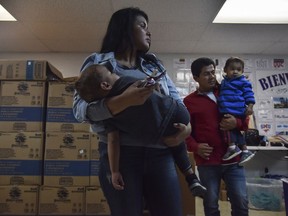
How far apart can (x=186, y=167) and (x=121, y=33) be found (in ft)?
1.85

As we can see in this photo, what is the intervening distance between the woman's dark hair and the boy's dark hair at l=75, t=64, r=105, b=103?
144 mm

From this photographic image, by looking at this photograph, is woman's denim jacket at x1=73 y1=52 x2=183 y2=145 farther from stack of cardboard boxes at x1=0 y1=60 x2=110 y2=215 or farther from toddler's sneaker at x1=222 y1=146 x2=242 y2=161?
stack of cardboard boxes at x1=0 y1=60 x2=110 y2=215

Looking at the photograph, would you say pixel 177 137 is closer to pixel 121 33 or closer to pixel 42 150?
pixel 121 33

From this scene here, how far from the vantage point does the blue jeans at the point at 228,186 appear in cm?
151

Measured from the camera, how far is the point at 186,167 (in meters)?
1.03

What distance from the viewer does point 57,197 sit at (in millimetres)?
2678

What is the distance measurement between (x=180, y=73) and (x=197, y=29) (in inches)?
39.1

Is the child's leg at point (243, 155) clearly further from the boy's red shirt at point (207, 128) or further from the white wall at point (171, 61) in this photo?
the white wall at point (171, 61)

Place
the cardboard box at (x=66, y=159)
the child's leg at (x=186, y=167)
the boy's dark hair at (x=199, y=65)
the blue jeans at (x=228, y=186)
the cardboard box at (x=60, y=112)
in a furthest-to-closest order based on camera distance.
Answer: the cardboard box at (x=60, y=112)
the cardboard box at (x=66, y=159)
the boy's dark hair at (x=199, y=65)
the blue jeans at (x=228, y=186)
the child's leg at (x=186, y=167)

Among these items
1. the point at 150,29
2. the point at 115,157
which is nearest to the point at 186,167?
the point at 115,157

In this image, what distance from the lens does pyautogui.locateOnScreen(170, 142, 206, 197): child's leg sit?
99cm

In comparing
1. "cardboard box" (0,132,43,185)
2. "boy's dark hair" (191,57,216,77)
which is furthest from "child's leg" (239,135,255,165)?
"cardboard box" (0,132,43,185)

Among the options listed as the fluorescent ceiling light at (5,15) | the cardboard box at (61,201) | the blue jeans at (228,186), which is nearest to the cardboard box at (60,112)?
the cardboard box at (61,201)

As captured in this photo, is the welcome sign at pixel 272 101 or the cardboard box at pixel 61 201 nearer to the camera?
the cardboard box at pixel 61 201
